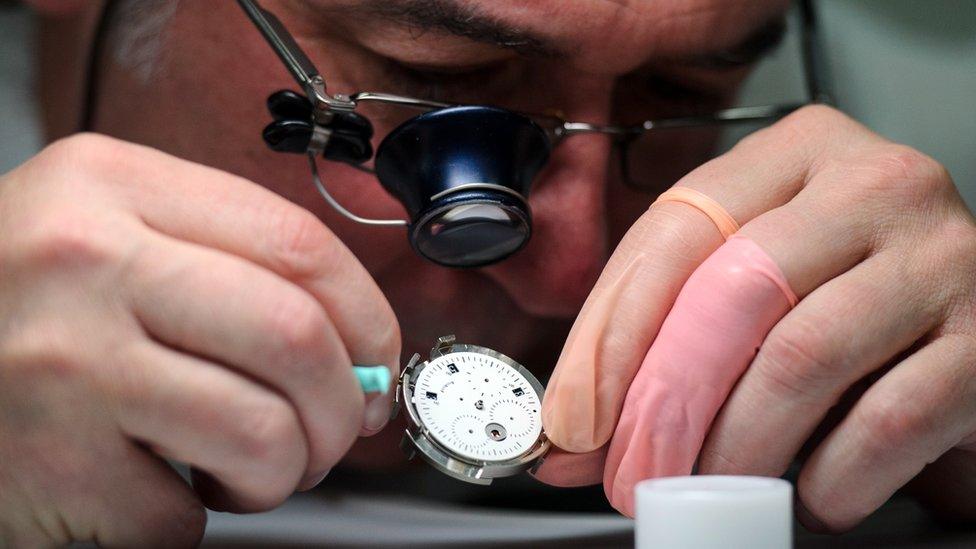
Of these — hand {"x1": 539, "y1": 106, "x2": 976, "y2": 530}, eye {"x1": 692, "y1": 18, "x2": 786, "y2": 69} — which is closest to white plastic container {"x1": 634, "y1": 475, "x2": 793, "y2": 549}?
hand {"x1": 539, "y1": 106, "x2": 976, "y2": 530}

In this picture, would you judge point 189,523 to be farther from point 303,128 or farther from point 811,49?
point 811,49

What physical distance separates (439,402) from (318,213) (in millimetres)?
394

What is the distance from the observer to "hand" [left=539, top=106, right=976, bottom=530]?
80cm

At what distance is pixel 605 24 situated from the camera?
1.02 m

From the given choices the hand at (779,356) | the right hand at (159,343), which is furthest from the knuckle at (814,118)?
the right hand at (159,343)

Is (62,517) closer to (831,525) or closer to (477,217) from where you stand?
(477,217)

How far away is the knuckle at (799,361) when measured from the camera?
2.58ft

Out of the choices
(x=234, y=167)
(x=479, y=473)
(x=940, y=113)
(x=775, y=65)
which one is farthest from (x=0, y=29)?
(x=940, y=113)

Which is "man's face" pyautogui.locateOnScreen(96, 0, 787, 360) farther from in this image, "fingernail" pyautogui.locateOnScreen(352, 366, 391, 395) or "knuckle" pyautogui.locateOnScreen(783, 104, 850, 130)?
"fingernail" pyautogui.locateOnScreen(352, 366, 391, 395)

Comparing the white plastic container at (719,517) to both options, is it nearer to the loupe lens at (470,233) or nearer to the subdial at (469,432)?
the subdial at (469,432)

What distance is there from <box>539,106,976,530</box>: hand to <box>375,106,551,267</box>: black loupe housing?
4.8 inches

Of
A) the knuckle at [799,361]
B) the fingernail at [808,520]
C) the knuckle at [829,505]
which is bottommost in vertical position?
the fingernail at [808,520]

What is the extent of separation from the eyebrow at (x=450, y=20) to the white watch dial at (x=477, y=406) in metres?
0.32

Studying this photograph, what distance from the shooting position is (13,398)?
28.2 inches
